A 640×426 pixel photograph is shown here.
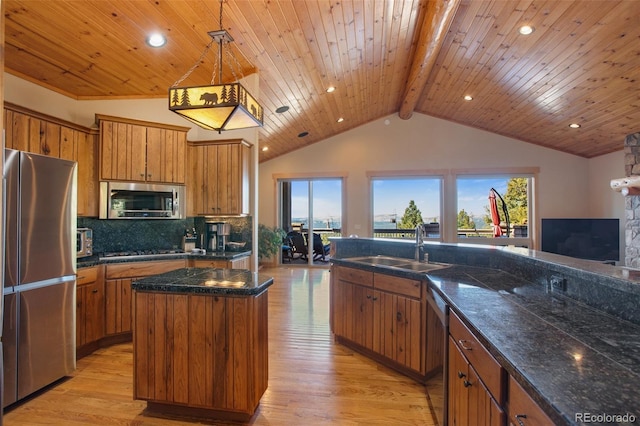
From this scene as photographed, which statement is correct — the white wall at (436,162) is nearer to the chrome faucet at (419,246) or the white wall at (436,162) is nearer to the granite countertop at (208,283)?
the chrome faucet at (419,246)

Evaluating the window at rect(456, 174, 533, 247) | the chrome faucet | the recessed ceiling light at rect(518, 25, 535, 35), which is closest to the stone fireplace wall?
the window at rect(456, 174, 533, 247)

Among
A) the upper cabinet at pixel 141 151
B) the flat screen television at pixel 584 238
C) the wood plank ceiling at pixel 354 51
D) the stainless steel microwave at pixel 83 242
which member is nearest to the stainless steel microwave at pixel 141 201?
the upper cabinet at pixel 141 151

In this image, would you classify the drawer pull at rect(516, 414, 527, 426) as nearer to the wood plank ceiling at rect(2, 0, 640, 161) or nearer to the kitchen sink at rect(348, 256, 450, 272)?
the kitchen sink at rect(348, 256, 450, 272)

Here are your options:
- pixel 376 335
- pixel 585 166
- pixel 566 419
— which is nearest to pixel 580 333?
pixel 566 419

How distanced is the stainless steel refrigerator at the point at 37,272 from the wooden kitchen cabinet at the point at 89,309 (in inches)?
12.3

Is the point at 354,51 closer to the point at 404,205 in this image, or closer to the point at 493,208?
the point at 404,205

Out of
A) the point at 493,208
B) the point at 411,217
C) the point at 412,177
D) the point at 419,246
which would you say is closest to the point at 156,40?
the point at 419,246

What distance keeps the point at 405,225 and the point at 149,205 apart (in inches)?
226

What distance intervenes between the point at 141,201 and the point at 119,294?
1.05 m

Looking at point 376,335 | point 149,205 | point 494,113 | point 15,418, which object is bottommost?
point 15,418

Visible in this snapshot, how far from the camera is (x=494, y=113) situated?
597 cm

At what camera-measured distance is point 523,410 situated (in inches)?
34.9

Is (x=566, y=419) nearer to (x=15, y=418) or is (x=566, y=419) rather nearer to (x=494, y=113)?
(x=15, y=418)

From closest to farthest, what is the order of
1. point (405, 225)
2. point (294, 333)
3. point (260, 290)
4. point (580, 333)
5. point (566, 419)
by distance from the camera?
point (566, 419)
point (580, 333)
point (260, 290)
point (294, 333)
point (405, 225)
